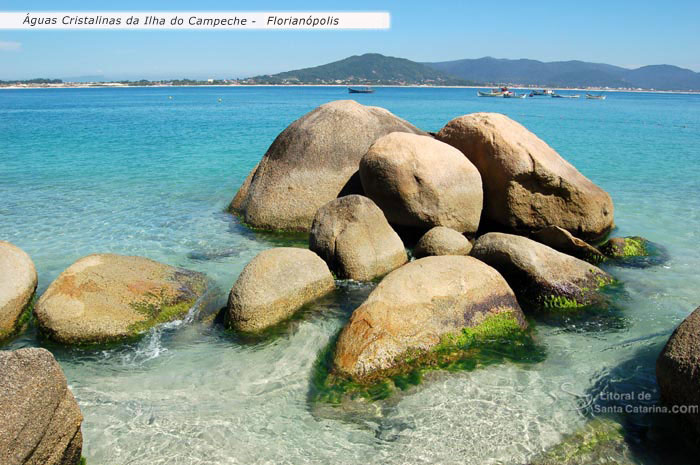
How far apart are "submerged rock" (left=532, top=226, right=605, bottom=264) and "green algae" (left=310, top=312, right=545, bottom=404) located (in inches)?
126

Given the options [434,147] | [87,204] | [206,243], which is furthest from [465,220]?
[87,204]

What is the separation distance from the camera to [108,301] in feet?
24.0

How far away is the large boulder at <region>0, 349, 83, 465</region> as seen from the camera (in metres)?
4.11

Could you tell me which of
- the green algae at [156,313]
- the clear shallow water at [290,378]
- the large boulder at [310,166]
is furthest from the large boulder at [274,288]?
the large boulder at [310,166]

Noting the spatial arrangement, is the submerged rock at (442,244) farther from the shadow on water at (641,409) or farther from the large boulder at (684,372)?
the large boulder at (684,372)

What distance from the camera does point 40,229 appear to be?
40.0 feet

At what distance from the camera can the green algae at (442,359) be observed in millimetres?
5945

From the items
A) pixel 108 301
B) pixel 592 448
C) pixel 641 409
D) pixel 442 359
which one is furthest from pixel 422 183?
pixel 592 448

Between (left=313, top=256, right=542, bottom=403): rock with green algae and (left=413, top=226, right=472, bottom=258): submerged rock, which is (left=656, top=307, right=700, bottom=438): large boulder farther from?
(left=413, top=226, right=472, bottom=258): submerged rock

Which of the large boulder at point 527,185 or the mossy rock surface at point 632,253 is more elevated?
the large boulder at point 527,185

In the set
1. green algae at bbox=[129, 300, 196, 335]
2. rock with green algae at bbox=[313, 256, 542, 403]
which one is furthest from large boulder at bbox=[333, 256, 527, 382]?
green algae at bbox=[129, 300, 196, 335]

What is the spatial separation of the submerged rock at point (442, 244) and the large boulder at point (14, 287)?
6.18 m

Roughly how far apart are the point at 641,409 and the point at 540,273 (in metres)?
2.68

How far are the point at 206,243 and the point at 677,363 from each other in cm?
867
